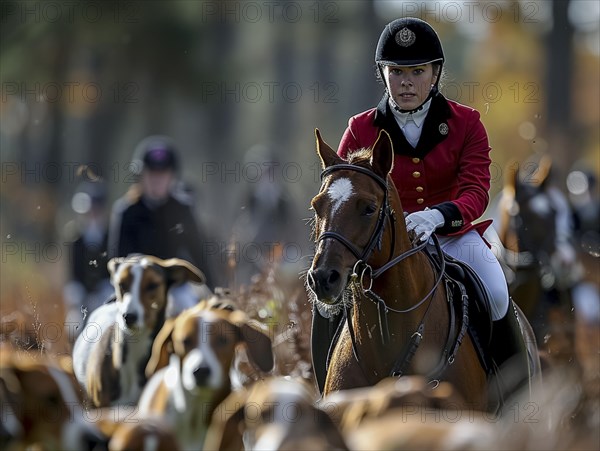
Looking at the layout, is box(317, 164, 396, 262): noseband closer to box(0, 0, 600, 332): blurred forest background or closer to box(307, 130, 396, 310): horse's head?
box(307, 130, 396, 310): horse's head

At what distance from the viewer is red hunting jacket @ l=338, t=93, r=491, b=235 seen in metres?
8.16

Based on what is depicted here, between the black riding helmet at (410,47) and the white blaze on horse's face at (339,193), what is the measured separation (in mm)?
995

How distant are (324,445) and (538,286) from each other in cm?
926

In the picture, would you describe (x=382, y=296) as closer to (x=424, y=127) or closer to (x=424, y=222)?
(x=424, y=222)

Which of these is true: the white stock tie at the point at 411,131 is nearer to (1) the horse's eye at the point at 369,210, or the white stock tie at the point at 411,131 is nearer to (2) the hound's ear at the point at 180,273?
(1) the horse's eye at the point at 369,210

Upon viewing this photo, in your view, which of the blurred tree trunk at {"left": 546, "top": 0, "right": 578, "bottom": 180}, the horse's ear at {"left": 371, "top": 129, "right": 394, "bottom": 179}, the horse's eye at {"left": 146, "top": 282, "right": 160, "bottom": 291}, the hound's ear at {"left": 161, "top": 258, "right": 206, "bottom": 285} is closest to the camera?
the horse's ear at {"left": 371, "top": 129, "right": 394, "bottom": 179}

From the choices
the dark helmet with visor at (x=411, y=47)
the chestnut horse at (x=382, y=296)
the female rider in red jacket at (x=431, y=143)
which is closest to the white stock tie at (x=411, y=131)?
the female rider in red jacket at (x=431, y=143)

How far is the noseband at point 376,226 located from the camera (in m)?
7.18

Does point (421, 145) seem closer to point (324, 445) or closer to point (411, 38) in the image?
point (411, 38)

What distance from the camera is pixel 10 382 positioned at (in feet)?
20.0

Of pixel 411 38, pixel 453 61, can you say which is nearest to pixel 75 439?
pixel 411 38

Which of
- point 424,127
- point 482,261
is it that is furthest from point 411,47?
point 482,261

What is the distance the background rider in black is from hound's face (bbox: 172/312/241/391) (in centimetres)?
412

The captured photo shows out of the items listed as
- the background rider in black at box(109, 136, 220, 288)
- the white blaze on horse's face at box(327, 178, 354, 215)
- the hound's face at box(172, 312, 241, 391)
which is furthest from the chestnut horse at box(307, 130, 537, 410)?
the background rider in black at box(109, 136, 220, 288)
